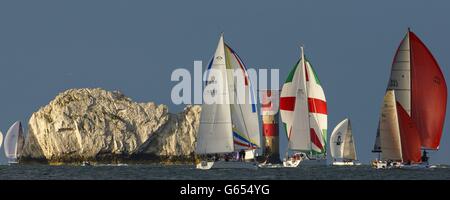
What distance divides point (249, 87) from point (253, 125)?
360 centimetres

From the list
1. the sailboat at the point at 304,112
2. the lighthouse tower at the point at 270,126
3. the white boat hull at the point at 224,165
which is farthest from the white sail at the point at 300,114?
the lighthouse tower at the point at 270,126

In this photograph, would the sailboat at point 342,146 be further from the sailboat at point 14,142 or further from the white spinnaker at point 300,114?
the sailboat at point 14,142

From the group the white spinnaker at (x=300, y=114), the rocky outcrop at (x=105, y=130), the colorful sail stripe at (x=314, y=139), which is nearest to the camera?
the white spinnaker at (x=300, y=114)

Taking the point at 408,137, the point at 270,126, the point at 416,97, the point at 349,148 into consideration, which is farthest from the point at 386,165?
the point at 270,126

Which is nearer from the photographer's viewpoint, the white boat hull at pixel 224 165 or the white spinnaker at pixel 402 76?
the white spinnaker at pixel 402 76

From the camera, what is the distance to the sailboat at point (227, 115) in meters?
87.6

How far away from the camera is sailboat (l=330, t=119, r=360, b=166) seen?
12725 cm

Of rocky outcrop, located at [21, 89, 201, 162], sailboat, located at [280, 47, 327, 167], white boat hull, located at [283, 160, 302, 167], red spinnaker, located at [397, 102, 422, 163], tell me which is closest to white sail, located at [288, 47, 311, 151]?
sailboat, located at [280, 47, 327, 167]

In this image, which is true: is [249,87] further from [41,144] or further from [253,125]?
[41,144]

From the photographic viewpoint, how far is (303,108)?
102 metres

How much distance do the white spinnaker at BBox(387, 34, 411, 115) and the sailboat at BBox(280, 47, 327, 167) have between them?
1474 centimetres

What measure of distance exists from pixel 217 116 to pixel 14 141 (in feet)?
247
